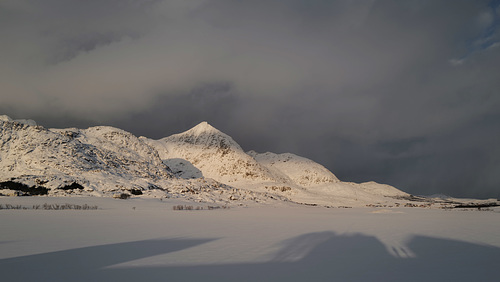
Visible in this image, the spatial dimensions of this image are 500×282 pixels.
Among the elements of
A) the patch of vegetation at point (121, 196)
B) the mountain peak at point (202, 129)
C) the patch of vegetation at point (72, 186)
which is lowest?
the patch of vegetation at point (121, 196)

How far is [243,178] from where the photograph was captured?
116250 millimetres

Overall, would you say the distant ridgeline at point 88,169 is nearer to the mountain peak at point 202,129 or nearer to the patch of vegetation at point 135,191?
the patch of vegetation at point 135,191

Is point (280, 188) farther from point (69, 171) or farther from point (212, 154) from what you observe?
point (69, 171)

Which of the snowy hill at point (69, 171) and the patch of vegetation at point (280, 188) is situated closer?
the snowy hill at point (69, 171)

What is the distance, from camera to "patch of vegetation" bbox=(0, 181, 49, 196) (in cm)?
3124

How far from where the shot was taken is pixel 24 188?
31.7 meters

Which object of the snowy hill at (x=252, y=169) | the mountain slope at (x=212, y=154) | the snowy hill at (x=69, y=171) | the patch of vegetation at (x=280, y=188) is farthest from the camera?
the mountain slope at (x=212, y=154)

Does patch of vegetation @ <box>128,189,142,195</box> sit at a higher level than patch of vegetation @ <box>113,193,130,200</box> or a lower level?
higher

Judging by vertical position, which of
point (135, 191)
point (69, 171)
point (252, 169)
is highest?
point (252, 169)

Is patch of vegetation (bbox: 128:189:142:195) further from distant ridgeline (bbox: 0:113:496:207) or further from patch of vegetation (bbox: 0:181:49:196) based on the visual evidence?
patch of vegetation (bbox: 0:181:49:196)

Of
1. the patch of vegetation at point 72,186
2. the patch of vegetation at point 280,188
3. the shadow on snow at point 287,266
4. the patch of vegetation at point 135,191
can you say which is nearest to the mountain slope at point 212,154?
the patch of vegetation at point 280,188

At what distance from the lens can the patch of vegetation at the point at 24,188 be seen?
31.2 meters

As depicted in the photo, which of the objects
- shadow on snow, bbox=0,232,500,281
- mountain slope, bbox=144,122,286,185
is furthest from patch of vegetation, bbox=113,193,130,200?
mountain slope, bbox=144,122,286,185

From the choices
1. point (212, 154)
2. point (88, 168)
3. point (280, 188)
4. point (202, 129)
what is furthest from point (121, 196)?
point (202, 129)
